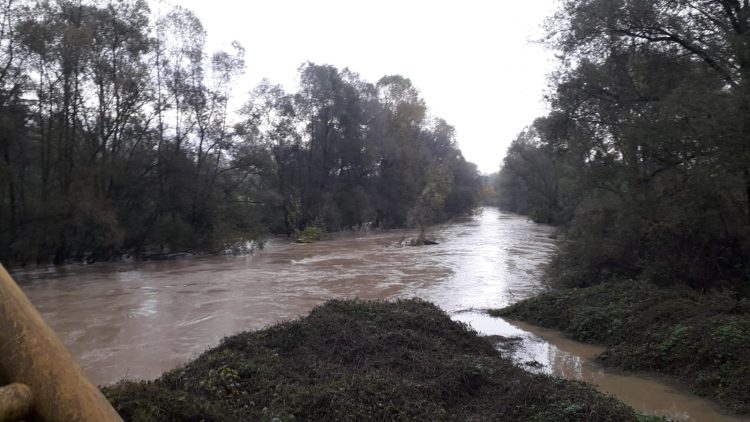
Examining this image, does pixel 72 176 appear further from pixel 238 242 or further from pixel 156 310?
pixel 156 310

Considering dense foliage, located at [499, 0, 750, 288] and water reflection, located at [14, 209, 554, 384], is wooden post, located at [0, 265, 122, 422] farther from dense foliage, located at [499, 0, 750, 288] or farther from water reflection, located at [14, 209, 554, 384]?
dense foliage, located at [499, 0, 750, 288]

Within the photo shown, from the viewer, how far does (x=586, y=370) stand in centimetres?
875

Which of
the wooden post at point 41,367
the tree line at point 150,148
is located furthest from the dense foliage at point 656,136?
the tree line at point 150,148

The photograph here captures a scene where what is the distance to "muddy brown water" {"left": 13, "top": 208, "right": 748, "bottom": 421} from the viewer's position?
9.20 metres

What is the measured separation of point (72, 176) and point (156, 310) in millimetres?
14044

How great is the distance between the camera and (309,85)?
149 ft

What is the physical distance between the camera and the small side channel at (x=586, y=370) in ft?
22.5

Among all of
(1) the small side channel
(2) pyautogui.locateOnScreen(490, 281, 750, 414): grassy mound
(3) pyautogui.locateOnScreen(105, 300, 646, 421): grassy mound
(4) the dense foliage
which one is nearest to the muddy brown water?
(1) the small side channel

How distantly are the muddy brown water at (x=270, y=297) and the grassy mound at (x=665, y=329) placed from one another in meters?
0.37

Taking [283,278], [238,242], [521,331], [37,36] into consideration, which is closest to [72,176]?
[37,36]

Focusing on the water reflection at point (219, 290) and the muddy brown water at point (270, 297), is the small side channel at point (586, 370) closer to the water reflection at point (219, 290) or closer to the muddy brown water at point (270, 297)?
the muddy brown water at point (270, 297)

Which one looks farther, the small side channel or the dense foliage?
the dense foliage

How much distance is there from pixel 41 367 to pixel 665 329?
10075 millimetres

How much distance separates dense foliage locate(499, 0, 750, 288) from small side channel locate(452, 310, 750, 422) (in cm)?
514
